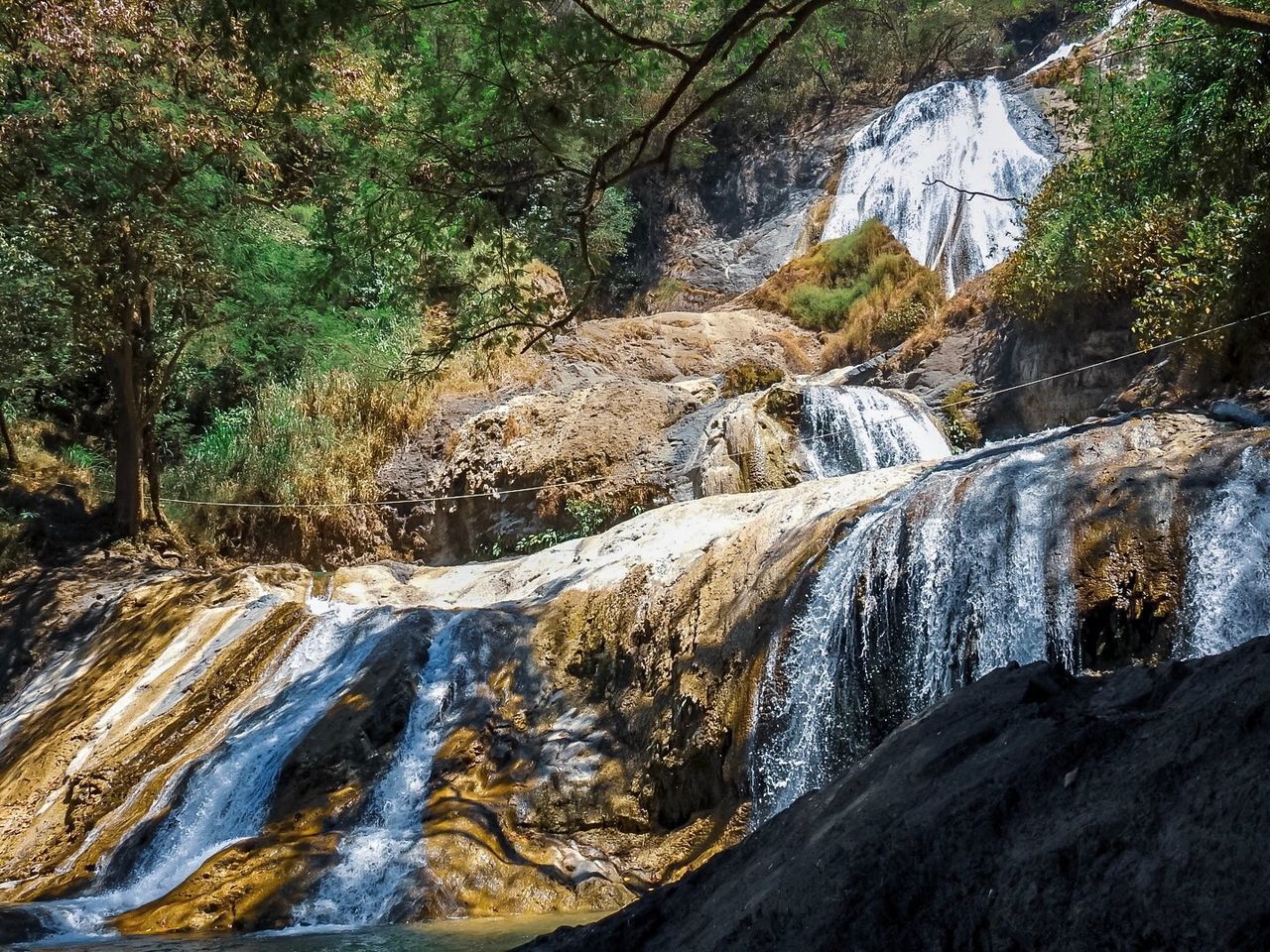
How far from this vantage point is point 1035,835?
2.11 meters

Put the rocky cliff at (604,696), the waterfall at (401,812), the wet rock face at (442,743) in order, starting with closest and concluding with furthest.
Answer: the rocky cliff at (604,696)
the waterfall at (401,812)
the wet rock face at (442,743)

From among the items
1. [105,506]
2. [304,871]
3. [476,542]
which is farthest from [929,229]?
[304,871]

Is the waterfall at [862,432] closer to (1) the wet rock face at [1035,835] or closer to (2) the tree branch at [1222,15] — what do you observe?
(2) the tree branch at [1222,15]

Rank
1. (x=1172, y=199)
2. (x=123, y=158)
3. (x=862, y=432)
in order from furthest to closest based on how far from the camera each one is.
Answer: (x=862, y=432)
(x=123, y=158)
(x=1172, y=199)

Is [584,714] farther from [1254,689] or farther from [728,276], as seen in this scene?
[728,276]

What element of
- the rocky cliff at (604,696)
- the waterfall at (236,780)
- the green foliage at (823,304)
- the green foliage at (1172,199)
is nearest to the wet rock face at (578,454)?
the rocky cliff at (604,696)

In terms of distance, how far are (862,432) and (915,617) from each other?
6.23m

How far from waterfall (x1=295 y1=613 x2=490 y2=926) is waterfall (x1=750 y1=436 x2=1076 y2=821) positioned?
2.37 metres

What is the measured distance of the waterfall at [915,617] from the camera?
21.7 ft

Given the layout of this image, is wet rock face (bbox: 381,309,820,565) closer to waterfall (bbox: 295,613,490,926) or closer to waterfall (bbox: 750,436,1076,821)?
waterfall (bbox: 295,613,490,926)

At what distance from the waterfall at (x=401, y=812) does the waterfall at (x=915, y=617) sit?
93.1 inches

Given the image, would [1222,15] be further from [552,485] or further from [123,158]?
[552,485]

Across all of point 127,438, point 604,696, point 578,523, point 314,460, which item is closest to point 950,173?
point 578,523

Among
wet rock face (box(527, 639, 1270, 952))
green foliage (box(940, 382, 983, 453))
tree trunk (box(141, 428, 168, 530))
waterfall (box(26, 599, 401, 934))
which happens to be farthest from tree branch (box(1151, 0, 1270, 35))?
tree trunk (box(141, 428, 168, 530))
